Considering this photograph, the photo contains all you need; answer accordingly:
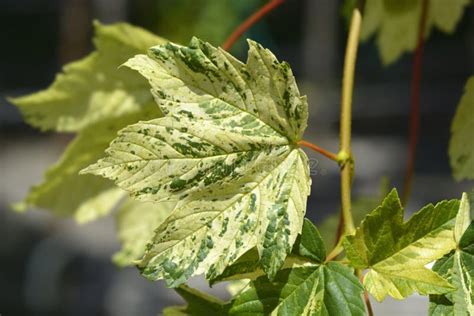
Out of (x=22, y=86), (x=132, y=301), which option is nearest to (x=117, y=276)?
(x=132, y=301)

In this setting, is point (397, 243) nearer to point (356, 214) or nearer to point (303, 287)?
point (303, 287)

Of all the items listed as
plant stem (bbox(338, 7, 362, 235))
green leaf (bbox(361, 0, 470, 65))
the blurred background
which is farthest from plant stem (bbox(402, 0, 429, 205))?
the blurred background

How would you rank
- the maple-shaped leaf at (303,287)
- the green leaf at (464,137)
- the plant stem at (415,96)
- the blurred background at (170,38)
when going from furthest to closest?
the blurred background at (170,38) → the plant stem at (415,96) → the green leaf at (464,137) → the maple-shaped leaf at (303,287)

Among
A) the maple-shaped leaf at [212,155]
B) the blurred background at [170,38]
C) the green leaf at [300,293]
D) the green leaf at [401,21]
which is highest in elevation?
the blurred background at [170,38]

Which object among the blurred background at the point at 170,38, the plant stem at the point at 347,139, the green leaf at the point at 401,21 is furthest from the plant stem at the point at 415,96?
the blurred background at the point at 170,38

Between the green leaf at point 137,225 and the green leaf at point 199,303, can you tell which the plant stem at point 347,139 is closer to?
the green leaf at point 199,303

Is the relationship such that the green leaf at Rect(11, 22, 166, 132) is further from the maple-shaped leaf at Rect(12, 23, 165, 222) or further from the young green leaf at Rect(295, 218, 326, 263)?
the young green leaf at Rect(295, 218, 326, 263)
